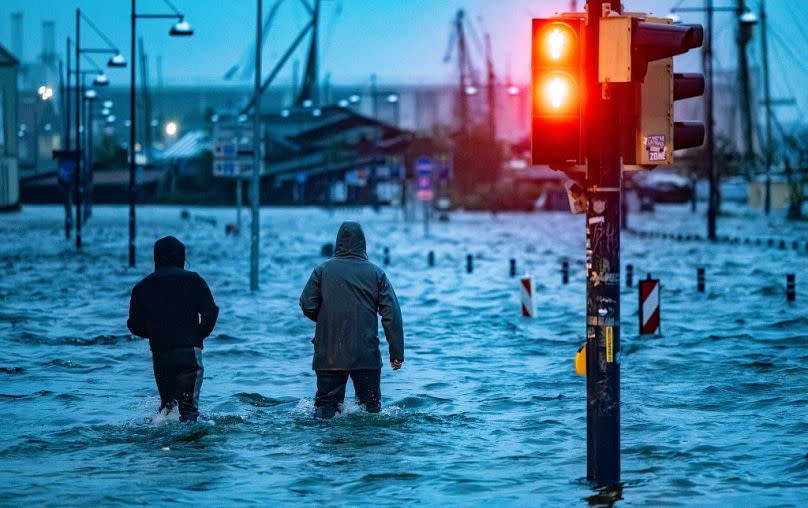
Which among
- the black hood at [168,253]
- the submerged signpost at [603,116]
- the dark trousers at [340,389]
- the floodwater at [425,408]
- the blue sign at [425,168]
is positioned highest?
the blue sign at [425,168]

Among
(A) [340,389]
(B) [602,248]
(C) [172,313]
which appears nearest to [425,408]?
(A) [340,389]

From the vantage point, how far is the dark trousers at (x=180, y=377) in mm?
12156

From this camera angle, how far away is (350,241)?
12.6 metres

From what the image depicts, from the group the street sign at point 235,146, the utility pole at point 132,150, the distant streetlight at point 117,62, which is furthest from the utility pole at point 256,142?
the distant streetlight at point 117,62

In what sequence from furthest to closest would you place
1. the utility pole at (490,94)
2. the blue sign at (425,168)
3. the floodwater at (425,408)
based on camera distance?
the utility pole at (490,94), the blue sign at (425,168), the floodwater at (425,408)

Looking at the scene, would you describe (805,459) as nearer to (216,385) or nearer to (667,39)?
(667,39)

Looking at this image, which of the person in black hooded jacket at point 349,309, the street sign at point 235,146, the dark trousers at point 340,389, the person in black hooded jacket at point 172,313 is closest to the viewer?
the person in black hooded jacket at point 172,313

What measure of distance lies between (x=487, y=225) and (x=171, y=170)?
79.7m

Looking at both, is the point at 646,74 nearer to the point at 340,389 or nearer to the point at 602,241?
the point at 602,241

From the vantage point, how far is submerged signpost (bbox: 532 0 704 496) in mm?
9625

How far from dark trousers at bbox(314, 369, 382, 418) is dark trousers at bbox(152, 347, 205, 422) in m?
1.02

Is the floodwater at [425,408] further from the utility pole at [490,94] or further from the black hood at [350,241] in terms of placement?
the utility pole at [490,94]

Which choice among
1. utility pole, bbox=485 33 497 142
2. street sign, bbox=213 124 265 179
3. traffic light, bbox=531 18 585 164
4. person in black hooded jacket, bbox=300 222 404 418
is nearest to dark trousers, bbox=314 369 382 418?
person in black hooded jacket, bbox=300 222 404 418

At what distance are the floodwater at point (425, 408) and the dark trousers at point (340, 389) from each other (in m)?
0.17
